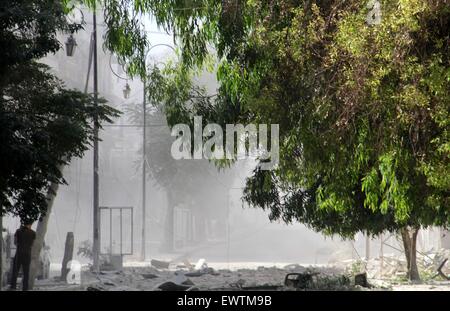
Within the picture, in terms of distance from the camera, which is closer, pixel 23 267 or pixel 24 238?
pixel 24 238

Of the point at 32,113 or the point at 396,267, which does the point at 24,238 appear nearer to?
the point at 32,113

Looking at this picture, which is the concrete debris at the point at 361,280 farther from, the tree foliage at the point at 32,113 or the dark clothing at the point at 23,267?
the tree foliage at the point at 32,113

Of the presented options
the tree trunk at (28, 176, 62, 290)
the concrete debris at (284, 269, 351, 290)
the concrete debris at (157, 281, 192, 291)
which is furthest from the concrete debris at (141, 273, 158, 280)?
the concrete debris at (284, 269, 351, 290)

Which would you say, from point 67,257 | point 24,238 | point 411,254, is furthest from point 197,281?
point 24,238

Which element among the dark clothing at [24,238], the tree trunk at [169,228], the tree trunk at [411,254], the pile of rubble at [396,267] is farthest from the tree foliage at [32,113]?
the tree trunk at [169,228]

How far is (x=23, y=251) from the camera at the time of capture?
18.9m

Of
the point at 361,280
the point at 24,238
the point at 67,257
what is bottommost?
the point at 361,280

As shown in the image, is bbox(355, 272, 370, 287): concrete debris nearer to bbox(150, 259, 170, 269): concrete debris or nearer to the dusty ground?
the dusty ground

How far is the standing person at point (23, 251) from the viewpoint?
1844 cm

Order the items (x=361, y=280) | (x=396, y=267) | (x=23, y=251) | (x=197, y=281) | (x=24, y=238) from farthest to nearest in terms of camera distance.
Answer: (x=396, y=267) < (x=197, y=281) < (x=361, y=280) < (x=23, y=251) < (x=24, y=238)
